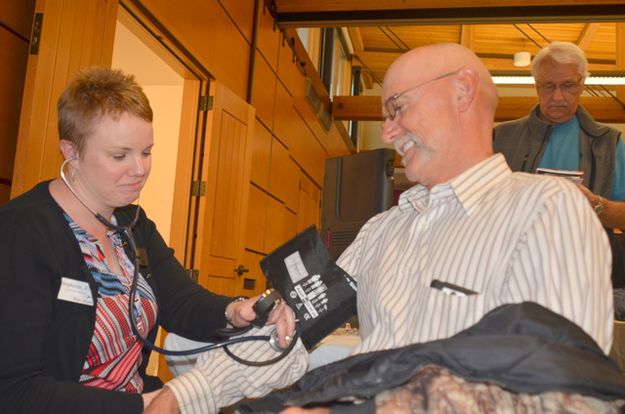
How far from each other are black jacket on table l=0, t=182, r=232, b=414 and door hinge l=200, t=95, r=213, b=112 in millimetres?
3030

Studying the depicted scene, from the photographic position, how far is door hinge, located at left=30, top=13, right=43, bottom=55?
2.45 metres

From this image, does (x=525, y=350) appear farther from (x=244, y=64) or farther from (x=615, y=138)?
(x=244, y=64)

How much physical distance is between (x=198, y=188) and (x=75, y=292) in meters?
3.05

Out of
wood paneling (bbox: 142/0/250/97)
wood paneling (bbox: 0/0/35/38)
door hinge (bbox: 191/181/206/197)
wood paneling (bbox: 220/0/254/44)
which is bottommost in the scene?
door hinge (bbox: 191/181/206/197)

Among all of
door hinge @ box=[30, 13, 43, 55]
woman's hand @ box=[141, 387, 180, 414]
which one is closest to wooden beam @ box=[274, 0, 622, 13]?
door hinge @ box=[30, 13, 43, 55]

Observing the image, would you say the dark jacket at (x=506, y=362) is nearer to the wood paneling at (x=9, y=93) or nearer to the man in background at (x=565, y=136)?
the man in background at (x=565, y=136)

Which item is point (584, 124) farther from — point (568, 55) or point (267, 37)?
point (267, 37)

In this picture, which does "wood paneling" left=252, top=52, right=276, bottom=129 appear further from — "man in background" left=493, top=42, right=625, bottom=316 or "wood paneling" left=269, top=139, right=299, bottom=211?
"man in background" left=493, top=42, right=625, bottom=316

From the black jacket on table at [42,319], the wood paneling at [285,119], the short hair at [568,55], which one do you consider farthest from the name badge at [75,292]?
the wood paneling at [285,119]

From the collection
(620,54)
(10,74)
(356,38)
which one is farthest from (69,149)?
(356,38)

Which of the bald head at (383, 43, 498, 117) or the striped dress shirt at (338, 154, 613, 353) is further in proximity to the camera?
the bald head at (383, 43, 498, 117)

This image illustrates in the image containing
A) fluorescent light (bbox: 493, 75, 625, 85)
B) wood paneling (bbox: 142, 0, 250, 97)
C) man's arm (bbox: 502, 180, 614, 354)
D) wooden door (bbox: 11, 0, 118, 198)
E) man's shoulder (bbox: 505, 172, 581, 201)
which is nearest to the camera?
man's arm (bbox: 502, 180, 614, 354)

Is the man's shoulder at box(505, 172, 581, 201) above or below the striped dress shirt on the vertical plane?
above

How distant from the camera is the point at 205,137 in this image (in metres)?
4.41
